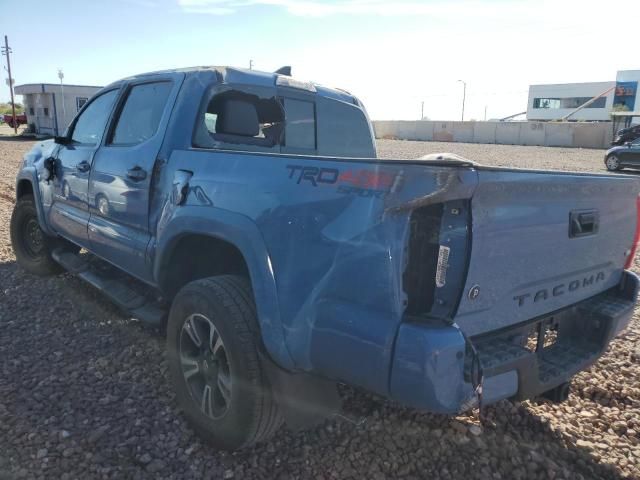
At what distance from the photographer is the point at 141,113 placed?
149 inches

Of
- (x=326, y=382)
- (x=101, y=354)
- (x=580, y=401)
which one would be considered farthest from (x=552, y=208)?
(x=101, y=354)

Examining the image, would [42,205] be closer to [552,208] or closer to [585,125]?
[552,208]

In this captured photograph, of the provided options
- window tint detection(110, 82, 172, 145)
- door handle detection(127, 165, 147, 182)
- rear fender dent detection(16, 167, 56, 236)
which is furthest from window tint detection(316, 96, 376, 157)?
rear fender dent detection(16, 167, 56, 236)

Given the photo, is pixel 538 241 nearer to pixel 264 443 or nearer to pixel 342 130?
pixel 264 443

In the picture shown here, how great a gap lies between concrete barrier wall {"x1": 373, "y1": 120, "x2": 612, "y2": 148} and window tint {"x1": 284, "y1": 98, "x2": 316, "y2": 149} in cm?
3928

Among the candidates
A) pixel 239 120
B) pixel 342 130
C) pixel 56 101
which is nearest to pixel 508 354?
pixel 239 120

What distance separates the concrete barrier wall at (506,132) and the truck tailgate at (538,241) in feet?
131

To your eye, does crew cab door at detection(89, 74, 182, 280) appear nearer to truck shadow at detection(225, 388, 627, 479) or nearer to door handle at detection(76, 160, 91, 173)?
door handle at detection(76, 160, 91, 173)

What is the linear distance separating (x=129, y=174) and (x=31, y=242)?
3036 millimetres

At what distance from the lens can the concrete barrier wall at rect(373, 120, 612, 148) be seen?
38.3 m

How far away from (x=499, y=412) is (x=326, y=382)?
3.96 feet

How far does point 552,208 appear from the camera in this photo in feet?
7.51

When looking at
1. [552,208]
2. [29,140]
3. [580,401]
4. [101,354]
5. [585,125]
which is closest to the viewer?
[552,208]

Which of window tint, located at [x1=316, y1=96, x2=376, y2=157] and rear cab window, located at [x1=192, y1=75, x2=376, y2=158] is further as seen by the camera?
window tint, located at [x1=316, y1=96, x2=376, y2=157]
